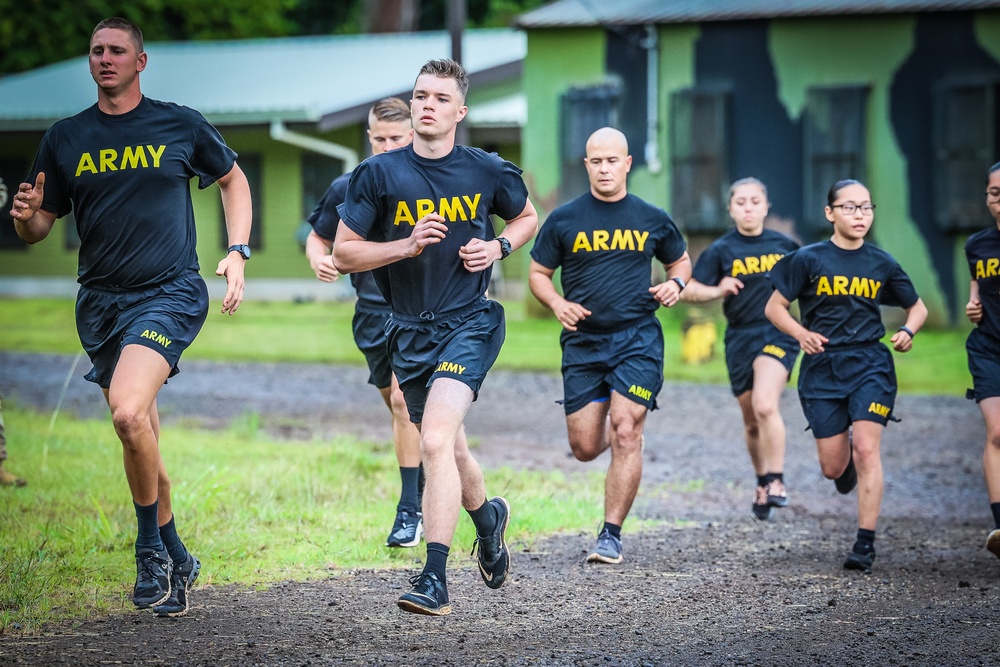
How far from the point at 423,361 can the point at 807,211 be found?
14.5 metres

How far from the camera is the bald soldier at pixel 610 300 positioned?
7.27 metres

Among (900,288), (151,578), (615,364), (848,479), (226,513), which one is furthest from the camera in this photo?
(226,513)

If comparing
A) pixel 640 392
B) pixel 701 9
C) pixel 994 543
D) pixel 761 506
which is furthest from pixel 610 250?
pixel 701 9

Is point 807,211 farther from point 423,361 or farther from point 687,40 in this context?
point 423,361

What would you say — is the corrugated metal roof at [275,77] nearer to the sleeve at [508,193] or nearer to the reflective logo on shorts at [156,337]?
the sleeve at [508,193]

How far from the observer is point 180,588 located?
232 inches

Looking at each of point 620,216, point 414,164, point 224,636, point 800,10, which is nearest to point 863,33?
point 800,10

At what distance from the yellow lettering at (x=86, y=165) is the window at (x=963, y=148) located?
50.3 ft

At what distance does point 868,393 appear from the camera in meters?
7.29

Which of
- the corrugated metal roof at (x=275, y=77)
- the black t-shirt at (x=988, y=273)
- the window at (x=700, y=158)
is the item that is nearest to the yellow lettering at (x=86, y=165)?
the black t-shirt at (x=988, y=273)

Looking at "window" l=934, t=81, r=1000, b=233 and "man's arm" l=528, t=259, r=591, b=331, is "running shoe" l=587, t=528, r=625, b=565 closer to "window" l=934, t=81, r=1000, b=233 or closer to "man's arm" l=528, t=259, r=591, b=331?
"man's arm" l=528, t=259, r=591, b=331

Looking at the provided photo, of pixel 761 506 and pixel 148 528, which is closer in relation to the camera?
pixel 148 528

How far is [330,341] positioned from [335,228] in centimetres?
1222

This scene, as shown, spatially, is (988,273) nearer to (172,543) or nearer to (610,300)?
(610,300)
